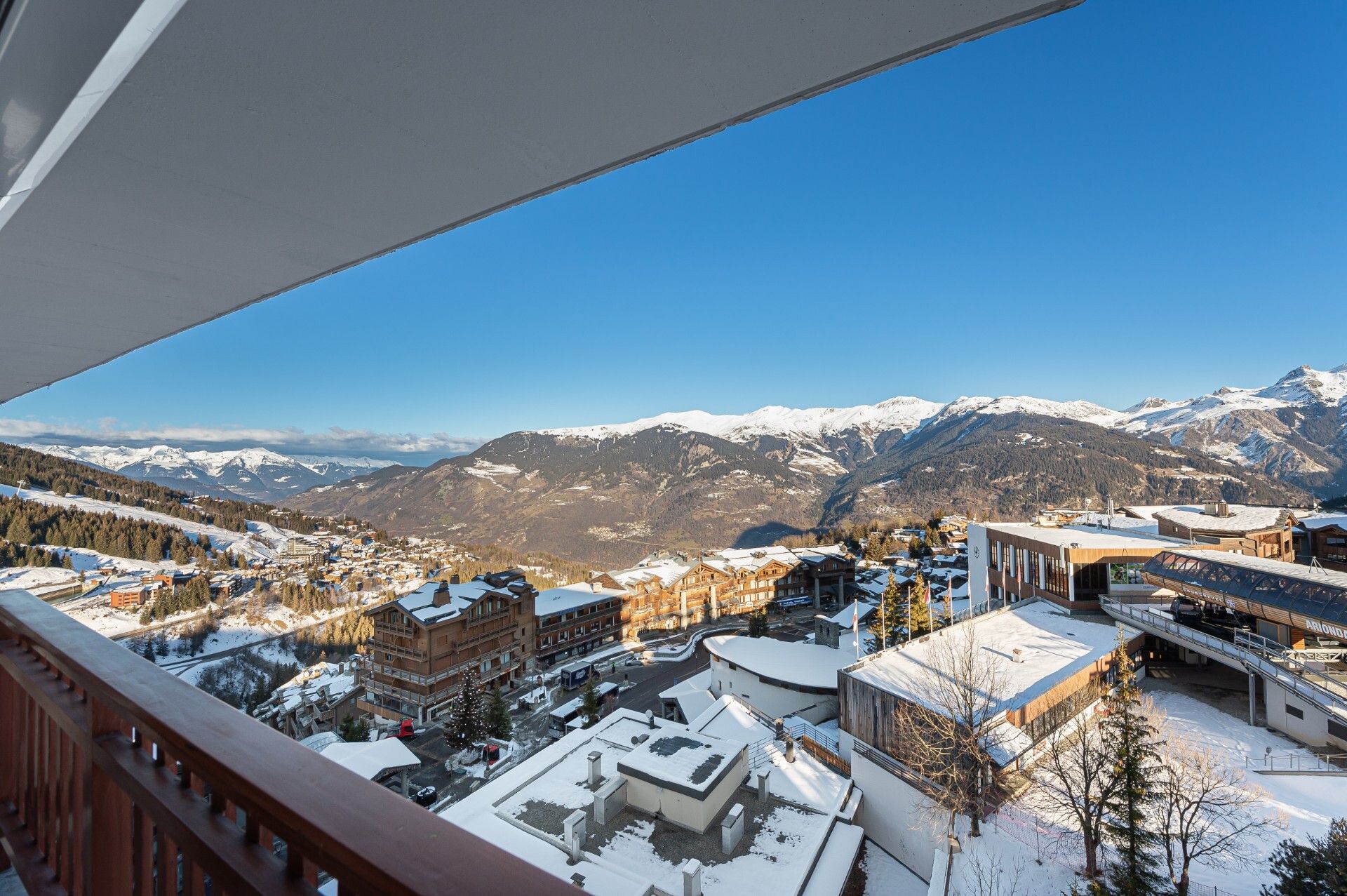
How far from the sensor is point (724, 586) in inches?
1325

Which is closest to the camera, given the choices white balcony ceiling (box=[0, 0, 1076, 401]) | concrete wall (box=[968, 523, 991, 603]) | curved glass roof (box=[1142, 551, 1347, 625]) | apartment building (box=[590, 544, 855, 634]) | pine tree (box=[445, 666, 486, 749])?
white balcony ceiling (box=[0, 0, 1076, 401])

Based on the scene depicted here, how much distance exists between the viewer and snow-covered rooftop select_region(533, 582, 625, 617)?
27.0 meters

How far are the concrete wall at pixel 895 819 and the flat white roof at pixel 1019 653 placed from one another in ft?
5.21

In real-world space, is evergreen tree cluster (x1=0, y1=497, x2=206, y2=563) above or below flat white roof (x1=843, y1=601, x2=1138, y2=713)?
below

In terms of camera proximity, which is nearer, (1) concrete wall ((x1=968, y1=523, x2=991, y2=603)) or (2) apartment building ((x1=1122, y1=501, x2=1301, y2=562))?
(2) apartment building ((x1=1122, y1=501, x2=1301, y2=562))

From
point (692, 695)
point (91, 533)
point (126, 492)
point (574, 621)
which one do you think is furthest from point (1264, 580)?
point (126, 492)

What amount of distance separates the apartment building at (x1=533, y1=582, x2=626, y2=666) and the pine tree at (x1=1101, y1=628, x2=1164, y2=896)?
888 inches

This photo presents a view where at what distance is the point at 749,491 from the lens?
136m

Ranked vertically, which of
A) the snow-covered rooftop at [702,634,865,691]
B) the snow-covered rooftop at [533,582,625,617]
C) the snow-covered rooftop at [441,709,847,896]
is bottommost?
the snow-covered rooftop at [533,582,625,617]

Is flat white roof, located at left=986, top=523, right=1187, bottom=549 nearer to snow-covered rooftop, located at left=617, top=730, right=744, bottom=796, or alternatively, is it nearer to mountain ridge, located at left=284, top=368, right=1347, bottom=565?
snow-covered rooftop, located at left=617, top=730, right=744, bottom=796

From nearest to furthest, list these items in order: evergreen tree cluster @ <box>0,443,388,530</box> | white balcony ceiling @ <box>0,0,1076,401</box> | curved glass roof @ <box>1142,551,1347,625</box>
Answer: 1. white balcony ceiling @ <box>0,0,1076,401</box>
2. curved glass roof @ <box>1142,551,1347,625</box>
3. evergreen tree cluster @ <box>0,443,388,530</box>

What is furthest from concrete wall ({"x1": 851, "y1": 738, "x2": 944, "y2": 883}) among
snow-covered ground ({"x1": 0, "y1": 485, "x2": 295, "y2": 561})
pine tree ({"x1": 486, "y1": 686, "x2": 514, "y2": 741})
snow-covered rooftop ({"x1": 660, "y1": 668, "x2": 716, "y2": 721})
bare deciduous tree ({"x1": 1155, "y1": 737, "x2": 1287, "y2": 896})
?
snow-covered ground ({"x1": 0, "y1": 485, "x2": 295, "y2": 561})

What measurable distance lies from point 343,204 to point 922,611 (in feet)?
63.6

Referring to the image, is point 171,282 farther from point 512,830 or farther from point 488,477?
point 488,477
